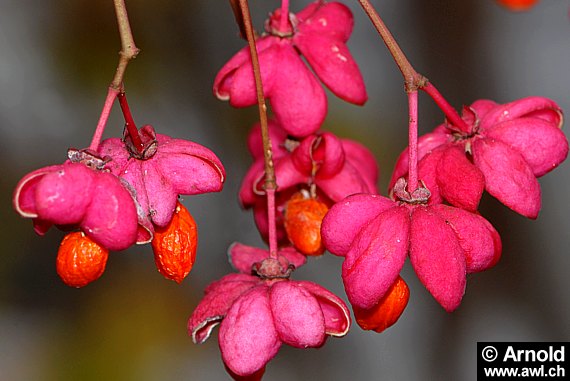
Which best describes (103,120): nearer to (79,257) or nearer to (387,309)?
(79,257)

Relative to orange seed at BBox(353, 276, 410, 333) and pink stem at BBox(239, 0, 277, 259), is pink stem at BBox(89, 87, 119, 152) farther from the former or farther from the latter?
orange seed at BBox(353, 276, 410, 333)

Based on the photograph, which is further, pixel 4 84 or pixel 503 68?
pixel 503 68


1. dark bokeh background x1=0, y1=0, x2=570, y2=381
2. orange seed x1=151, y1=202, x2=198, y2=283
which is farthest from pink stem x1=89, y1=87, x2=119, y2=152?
dark bokeh background x1=0, y1=0, x2=570, y2=381

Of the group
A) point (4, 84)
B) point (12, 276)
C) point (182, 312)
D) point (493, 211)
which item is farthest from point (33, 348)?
point (493, 211)

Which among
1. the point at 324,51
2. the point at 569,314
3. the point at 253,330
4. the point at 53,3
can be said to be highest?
the point at 53,3

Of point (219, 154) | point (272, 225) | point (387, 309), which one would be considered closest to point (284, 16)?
point (272, 225)

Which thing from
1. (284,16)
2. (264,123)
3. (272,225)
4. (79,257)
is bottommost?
(79,257)

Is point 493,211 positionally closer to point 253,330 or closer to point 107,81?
point 107,81
